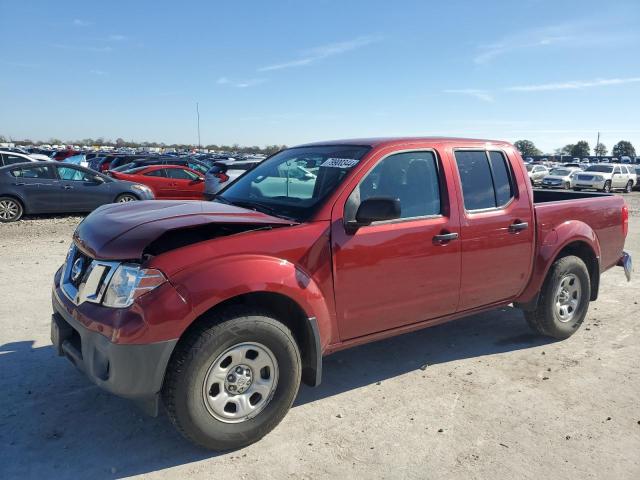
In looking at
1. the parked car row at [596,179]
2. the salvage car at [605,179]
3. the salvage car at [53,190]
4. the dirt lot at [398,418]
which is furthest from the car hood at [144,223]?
the salvage car at [605,179]

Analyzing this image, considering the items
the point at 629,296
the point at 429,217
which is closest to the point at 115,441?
the point at 429,217

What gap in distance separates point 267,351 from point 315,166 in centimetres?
158

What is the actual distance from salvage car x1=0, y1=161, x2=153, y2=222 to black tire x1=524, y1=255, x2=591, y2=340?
415 inches

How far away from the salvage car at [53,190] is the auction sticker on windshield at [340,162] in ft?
32.8

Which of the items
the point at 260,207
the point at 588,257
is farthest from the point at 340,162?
the point at 588,257

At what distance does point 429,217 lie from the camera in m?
3.95

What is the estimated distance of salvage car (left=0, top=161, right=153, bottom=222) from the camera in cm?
1203

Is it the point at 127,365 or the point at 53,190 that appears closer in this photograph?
the point at 127,365

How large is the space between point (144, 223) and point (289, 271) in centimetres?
93

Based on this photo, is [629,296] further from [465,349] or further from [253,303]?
[253,303]

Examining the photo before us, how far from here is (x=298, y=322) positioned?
3.41m

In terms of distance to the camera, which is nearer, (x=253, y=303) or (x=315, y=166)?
(x=253, y=303)

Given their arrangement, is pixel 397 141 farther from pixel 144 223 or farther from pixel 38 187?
pixel 38 187

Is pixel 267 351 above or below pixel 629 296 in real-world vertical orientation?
above
